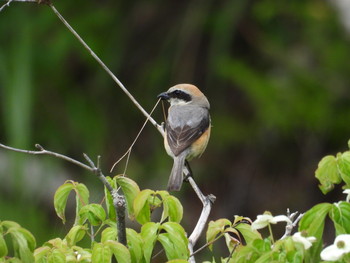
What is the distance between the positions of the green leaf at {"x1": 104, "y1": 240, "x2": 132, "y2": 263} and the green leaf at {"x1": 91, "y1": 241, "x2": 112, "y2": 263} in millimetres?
11

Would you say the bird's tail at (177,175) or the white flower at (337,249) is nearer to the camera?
the white flower at (337,249)

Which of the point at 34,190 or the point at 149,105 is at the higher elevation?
the point at 149,105

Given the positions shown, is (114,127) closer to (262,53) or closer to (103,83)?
(103,83)

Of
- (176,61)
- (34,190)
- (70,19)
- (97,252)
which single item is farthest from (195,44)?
(97,252)

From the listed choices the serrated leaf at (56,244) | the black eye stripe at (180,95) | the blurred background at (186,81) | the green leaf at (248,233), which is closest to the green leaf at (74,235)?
the serrated leaf at (56,244)

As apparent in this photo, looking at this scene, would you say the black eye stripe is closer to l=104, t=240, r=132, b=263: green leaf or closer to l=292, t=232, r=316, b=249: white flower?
l=104, t=240, r=132, b=263: green leaf

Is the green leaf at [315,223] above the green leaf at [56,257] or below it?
above

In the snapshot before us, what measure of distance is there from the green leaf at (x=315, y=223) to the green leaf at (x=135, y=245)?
48 centimetres

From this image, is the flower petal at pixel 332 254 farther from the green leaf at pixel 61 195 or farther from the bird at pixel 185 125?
the bird at pixel 185 125

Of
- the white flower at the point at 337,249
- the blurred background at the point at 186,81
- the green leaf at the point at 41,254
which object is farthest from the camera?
the blurred background at the point at 186,81

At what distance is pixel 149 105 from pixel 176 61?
A: 1.81ft

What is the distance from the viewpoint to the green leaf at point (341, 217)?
193 cm

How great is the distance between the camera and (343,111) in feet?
22.5

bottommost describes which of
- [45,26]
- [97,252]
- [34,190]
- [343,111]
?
[34,190]
